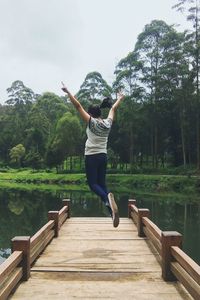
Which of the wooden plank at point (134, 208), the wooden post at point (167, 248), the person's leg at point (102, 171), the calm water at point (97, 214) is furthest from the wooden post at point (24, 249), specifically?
the calm water at point (97, 214)

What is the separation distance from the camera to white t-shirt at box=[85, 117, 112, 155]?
5.52m

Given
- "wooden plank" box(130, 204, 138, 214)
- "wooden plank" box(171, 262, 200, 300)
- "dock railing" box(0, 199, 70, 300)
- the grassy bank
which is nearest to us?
"wooden plank" box(171, 262, 200, 300)

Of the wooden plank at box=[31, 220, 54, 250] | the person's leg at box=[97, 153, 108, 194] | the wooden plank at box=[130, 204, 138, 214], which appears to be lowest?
the wooden plank at box=[31, 220, 54, 250]

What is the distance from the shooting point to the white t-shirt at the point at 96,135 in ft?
18.1

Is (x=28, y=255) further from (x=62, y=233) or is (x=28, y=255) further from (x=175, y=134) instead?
(x=175, y=134)

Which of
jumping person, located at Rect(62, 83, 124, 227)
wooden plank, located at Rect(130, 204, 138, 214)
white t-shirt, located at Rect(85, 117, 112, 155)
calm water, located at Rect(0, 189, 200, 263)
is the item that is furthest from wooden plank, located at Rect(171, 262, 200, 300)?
calm water, located at Rect(0, 189, 200, 263)

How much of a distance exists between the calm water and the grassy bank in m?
4.61

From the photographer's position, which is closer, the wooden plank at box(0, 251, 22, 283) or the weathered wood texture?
the wooden plank at box(0, 251, 22, 283)

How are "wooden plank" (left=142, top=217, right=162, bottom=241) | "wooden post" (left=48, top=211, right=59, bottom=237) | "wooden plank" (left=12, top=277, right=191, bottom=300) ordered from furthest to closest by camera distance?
"wooden post" (left=48, top=211, right=59, bottom=237)
"wooden plank" (left=142, top=217, right=162, bottom=241)
"wooden plank" (left=12, top=277, right=191, bottom=300)

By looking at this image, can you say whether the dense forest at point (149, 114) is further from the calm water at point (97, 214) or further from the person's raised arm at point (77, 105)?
the person's raised arm at point (77, 105)

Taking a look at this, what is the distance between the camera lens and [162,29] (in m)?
37.8

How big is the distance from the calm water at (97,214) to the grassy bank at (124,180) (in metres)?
4.61

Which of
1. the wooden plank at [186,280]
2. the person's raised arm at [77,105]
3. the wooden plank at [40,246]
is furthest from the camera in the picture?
the wooden plank at [40,246]

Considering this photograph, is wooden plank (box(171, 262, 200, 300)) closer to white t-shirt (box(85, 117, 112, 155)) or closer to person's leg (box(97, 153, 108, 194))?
person's leg (box(97, 153, 108, 194))
